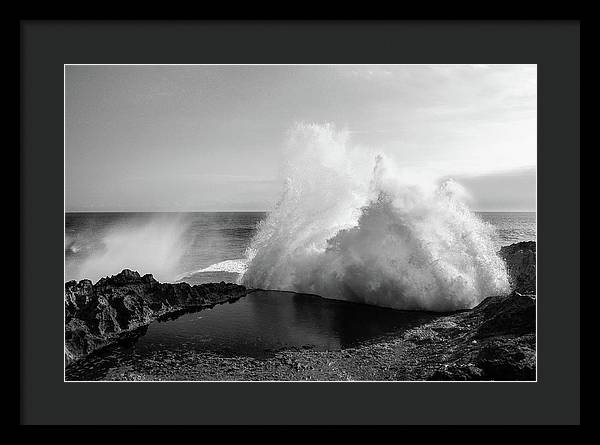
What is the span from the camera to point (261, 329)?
390 cm

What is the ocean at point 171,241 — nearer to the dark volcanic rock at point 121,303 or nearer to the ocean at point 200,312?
the ocean at point 200,312

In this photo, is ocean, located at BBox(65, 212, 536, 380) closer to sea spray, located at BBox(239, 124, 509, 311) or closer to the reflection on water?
the reflection on water

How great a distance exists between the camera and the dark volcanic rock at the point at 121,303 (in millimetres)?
3551

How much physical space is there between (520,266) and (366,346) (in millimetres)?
1821

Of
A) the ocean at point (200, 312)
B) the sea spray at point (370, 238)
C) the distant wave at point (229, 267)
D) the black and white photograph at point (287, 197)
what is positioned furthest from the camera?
the distant wave at point (229, 267)

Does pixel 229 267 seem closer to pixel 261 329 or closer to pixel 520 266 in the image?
pixel 261 329

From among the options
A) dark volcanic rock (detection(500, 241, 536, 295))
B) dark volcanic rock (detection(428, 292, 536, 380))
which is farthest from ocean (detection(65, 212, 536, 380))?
dark volcanic rock (detection(428, 292, 536, 380))

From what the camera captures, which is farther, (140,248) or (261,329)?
(140,248)

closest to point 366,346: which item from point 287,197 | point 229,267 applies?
point 287,197

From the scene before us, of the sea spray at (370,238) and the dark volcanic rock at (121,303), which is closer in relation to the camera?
the dark volcanic rock at (121,303)

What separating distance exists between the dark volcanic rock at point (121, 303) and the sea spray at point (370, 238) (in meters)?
0.65
